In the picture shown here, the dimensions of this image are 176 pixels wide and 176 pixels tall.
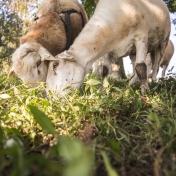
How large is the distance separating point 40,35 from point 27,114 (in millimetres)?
3015

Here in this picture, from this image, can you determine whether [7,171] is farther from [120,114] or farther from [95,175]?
[120,114]

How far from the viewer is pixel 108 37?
174 inches

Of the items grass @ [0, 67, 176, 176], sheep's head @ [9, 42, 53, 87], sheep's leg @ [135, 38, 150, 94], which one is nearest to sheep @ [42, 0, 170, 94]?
sheep's leg @ [135, 38, 150, 94]

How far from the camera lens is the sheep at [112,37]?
4.01 m

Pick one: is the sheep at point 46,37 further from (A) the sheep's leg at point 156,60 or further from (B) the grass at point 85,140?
(A) the sheep's leg at point 156,60

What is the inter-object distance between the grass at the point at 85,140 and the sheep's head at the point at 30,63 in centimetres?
135

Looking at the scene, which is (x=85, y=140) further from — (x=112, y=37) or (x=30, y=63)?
(x=112, y=37)

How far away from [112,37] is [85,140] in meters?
3.14

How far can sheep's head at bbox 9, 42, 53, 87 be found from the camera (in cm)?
416

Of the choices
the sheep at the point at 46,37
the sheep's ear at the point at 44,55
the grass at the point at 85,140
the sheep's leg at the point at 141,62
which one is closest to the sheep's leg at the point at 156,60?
the sheep's leg at the point at 141,62

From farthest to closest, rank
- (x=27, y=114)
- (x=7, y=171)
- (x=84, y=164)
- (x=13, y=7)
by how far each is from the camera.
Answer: (x=13, y=7) < (x=27, y=114) < (x=7, y=171) < (x=84, y=164)

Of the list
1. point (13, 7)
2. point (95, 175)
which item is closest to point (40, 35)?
point (95, 175)

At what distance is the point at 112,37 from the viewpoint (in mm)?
4449

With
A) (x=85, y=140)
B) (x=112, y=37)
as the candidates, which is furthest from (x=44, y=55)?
(x=85, y=140)
